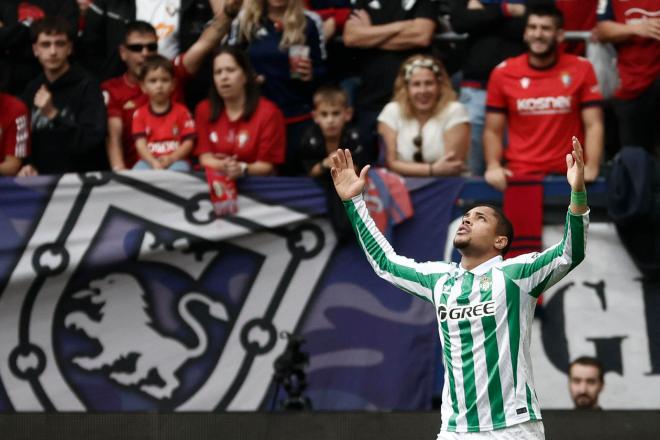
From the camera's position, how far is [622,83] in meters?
10.2

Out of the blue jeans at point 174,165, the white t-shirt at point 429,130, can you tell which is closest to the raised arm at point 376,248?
the white t-shirt at point 429,130

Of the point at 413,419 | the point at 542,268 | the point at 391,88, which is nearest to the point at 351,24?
the point at 391,88

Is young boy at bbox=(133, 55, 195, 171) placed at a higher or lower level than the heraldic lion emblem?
higher

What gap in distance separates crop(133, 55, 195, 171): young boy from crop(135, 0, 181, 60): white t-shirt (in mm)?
686

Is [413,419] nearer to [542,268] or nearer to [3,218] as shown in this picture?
[542,268]

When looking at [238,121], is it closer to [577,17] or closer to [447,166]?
[447,166]

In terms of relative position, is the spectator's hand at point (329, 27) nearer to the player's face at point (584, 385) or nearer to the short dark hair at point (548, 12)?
the short dark hair at point (548, 12)

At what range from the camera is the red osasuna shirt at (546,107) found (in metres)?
9.79

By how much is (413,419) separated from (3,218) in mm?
3111

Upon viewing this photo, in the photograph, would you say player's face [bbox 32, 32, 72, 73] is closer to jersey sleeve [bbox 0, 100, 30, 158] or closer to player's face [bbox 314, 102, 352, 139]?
jersey sleeve [bbox 0, 100, 30, 158]

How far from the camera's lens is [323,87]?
32.9 ft

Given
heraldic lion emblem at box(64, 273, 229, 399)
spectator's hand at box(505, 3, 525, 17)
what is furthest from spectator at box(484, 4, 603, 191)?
heraldic lion emblem at box(64, 273, 229, 399)

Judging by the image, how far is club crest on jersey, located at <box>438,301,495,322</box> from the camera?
6.68 metres

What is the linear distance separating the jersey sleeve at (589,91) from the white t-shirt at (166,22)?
9.87 feet
